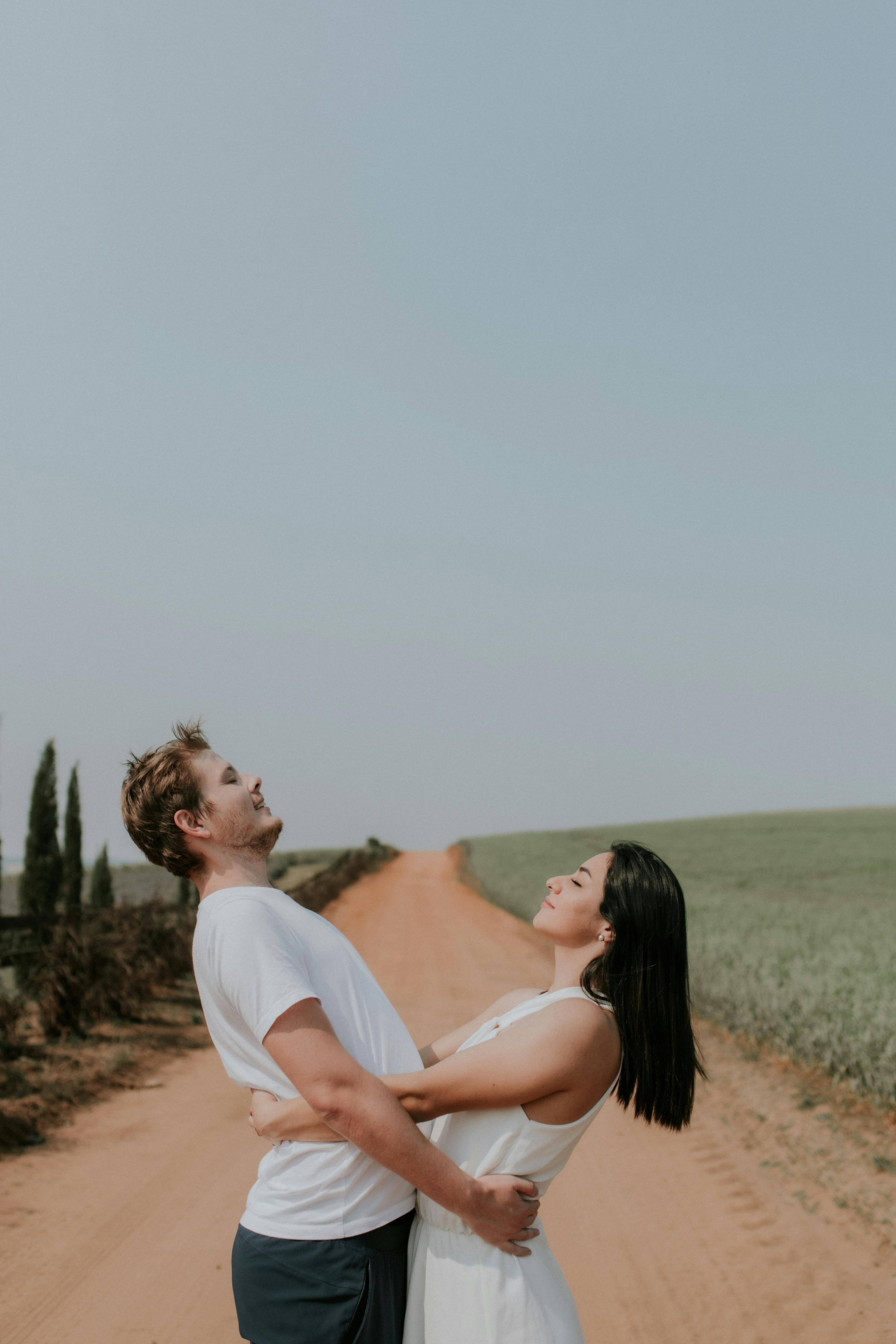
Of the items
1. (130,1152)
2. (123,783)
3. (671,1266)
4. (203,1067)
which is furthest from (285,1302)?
(203,1067)

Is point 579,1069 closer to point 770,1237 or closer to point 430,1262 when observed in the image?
point 430,1262

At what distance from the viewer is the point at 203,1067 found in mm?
9250

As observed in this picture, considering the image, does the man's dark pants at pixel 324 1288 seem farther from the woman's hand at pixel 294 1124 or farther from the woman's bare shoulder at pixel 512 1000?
the woman's bare shoulder at pixel 512 1000

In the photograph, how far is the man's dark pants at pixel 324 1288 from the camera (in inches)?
78.2

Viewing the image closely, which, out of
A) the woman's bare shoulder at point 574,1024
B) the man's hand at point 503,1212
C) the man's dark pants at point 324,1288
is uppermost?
the woman's bare shoulder at point 574,1024

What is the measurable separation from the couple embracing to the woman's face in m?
0.05

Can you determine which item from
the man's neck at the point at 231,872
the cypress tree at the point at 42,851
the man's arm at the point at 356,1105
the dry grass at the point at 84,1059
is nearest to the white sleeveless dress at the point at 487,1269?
the man's arm at the point at 356,1105

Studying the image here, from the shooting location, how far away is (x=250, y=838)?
7.27ft

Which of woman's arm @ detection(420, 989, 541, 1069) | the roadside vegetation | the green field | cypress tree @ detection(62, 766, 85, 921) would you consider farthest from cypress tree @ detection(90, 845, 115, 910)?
woman's arm @ detection(420, 989, 541, 1069)

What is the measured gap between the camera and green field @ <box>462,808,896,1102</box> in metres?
8.74

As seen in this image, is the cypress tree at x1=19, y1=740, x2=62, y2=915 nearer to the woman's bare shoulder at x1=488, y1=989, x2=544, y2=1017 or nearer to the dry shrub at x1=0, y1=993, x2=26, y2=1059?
the dry shrub at x1=0, y1=993, x2=26, y2=1059

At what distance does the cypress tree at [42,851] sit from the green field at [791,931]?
10206mm

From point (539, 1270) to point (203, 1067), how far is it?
7.95 m

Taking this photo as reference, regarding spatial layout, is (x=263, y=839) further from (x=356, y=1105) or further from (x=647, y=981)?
(x=647, y=981)
